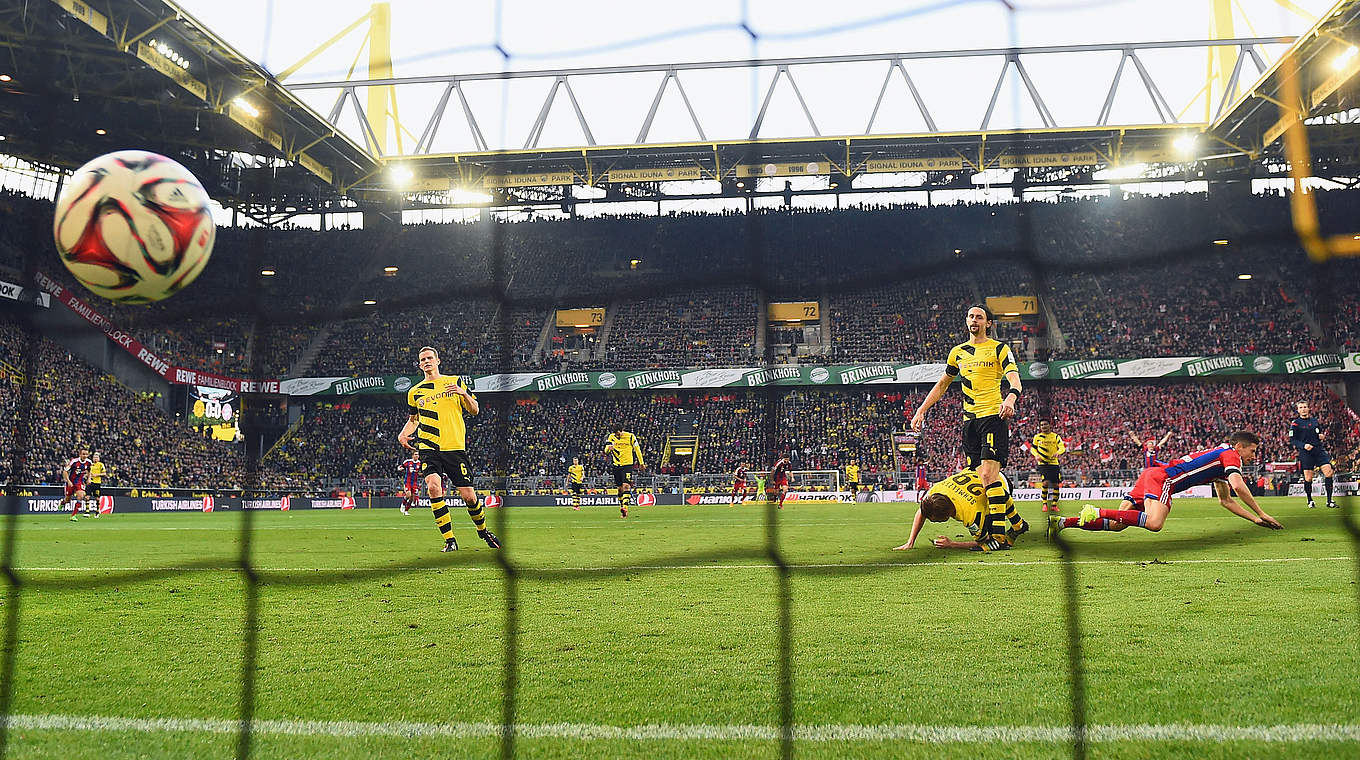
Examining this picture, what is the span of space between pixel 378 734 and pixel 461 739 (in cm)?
30

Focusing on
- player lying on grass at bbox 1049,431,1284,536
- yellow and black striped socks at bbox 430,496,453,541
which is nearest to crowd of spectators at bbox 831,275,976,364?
player lying on grass at bbox 1049,431,1284,536

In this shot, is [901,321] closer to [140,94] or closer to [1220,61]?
[1220,61]

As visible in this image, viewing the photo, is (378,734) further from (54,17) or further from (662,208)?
(662,208)

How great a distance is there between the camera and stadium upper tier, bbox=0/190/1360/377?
111 feet

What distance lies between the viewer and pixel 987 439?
322 inches

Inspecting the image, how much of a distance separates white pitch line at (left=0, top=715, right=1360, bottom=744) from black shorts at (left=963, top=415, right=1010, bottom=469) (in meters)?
5.28

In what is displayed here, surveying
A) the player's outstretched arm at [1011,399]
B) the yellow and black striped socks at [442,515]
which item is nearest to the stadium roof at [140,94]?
the yellow and black striped socks at [442,515]

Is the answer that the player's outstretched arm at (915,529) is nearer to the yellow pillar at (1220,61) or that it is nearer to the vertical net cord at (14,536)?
the vertical net cord at (14,536)

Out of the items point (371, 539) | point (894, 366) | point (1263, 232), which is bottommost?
point (371, 539)

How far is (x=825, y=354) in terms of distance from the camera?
34781mm

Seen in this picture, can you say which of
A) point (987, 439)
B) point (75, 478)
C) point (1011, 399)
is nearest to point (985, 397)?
point (987, 439)

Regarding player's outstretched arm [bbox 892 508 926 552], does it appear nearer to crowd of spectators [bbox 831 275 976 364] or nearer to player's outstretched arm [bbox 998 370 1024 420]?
player's outstretched arm [bbox 998 370 1024 420]

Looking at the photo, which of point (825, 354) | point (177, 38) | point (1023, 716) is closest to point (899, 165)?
point (825, 354)

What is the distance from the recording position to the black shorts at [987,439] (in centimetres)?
810
